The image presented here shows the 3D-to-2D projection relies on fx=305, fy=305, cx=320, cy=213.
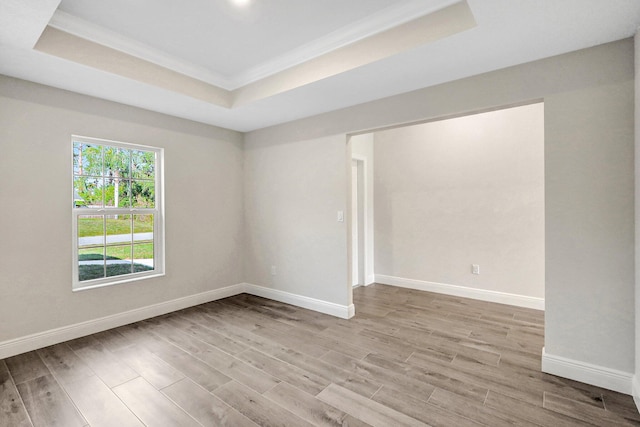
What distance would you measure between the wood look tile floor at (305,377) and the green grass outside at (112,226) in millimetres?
1101

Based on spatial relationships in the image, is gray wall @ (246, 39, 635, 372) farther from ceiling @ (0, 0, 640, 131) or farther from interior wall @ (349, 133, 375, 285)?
interior wall @ (349, 133, 375, 285)

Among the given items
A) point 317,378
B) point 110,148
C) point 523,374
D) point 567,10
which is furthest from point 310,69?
point 523,374

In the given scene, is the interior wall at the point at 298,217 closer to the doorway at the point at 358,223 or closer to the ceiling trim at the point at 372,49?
the ceiling trim at the point at 372,49

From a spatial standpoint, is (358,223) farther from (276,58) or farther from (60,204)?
(60,204)

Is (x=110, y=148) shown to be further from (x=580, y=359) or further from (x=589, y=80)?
(x=580, y=359)

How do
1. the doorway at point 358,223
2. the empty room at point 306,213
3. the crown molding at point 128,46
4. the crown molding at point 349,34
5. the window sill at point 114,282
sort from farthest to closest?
the doorway at point 358,223
the window sill at point 114,282
the crown molding at point 128,46
the crown molding at point 349,34
the empty room at point 306,213

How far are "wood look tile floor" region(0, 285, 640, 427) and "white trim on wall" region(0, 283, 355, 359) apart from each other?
115 millimetres

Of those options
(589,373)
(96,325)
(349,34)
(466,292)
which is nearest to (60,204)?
(96,325)

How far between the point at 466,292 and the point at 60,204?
510cm

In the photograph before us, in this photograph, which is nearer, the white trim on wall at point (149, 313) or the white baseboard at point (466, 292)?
the white trim on wall at point (149, 313)

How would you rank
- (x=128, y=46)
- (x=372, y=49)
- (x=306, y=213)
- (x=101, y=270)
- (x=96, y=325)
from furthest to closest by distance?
(x=306, y=213), (x=101, y=270), (x=96, y=325), (x=128, y=46), (x=372, y=49)

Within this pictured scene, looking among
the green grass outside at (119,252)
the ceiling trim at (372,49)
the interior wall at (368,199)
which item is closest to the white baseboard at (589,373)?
the ceiling trim at (372,49)

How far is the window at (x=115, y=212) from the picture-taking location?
3.28 metres

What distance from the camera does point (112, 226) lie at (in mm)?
3525
